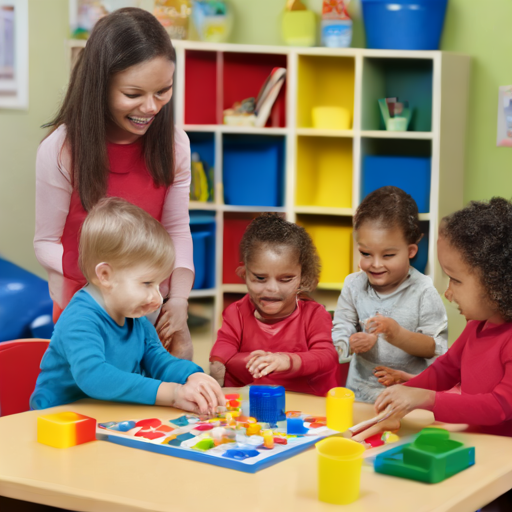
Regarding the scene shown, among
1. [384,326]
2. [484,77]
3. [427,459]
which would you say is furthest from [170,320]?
[484,77]

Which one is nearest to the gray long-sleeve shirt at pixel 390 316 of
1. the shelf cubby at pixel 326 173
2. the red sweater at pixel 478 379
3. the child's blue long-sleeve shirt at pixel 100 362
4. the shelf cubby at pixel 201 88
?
the red sweater at pixel 478 379

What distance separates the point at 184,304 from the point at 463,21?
2.17 meters

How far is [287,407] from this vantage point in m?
1.39

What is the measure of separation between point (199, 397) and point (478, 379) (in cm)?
53

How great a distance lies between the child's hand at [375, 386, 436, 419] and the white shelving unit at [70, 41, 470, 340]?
192 cm

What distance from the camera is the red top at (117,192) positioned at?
71.2 inches

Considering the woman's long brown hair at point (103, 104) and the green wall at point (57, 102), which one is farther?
the green wall at point (57, 102)

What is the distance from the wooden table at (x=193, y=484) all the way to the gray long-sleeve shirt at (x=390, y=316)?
2.44 ft

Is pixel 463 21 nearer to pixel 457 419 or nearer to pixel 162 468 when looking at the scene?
pixel 457 419

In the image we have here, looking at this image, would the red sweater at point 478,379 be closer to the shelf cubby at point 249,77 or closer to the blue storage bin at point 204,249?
the blue storage bin at point 204,249

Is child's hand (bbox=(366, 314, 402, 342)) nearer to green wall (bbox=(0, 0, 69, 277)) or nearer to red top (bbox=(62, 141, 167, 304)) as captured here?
red top (bbox=(62, 141, 167, 304))

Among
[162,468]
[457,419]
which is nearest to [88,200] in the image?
[162,468]

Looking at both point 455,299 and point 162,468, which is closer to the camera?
point 162,468

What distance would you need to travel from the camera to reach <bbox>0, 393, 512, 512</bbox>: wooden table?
0.89 m
